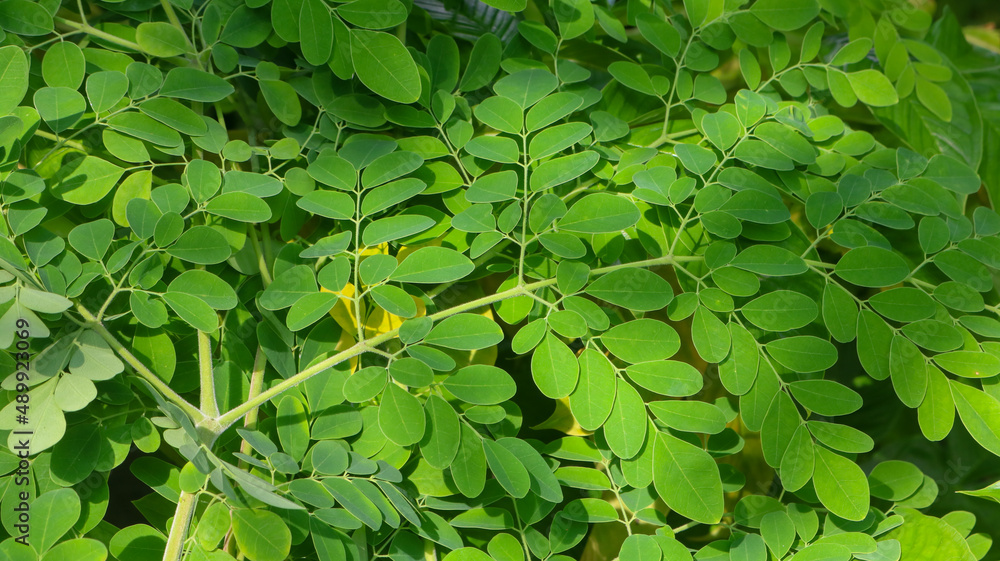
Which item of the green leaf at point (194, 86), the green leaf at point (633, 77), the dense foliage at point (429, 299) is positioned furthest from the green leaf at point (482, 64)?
the green leaf at point (194, 86)

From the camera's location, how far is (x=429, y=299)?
22.6 inches

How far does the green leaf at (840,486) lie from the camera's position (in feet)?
1.76

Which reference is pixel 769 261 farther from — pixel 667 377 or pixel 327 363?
pixel 327 363

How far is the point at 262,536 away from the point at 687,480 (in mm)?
311

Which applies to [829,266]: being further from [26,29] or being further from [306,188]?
[26,29]

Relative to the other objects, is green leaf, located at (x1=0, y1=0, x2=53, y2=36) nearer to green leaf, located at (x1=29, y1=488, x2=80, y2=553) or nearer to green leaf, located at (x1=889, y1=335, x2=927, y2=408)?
green leaf, located at (x1=29, y1=488, x2=80, y2=553)

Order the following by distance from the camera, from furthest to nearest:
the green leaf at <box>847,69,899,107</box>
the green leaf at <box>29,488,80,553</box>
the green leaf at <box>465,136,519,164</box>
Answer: the green leaf at <box>847,69,899,107</box> → the green leaf at <box>465,136,519,164</box> → the green leaf at <box>29,488,80,553</box>

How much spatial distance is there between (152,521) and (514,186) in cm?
41

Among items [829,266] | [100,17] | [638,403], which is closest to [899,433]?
[829,266]

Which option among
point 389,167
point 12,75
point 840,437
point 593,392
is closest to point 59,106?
point 12,75

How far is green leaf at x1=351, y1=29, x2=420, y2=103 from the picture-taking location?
22.3 inches

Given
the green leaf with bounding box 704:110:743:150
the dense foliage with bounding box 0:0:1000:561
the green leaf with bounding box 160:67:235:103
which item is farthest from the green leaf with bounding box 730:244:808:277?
the green leaf with bounding box 160:67:235:103

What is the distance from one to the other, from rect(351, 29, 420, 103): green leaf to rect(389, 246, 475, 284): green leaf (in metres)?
0.13

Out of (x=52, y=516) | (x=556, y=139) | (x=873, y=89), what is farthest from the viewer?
(x=873, y=89)
